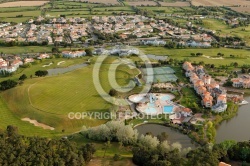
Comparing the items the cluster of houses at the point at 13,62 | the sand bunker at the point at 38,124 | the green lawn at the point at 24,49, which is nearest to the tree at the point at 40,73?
the cluster of houses at the point at 13,62

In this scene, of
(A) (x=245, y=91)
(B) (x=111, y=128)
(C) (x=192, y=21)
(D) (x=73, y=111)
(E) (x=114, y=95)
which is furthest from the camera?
(C) (x=192, y=21)

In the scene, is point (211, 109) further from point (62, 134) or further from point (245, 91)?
point (62, 134)

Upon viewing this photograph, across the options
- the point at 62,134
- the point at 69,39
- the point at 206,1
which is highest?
the point at 206,1

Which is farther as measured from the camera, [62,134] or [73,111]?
[73,111]

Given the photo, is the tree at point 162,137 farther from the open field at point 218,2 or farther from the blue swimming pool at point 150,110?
the open field at point 218,2

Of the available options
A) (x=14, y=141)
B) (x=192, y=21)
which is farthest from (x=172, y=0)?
(x=14, y=141)

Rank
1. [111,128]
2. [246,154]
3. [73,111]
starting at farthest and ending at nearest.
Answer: [73,111] → [111,128] → [246,154]
